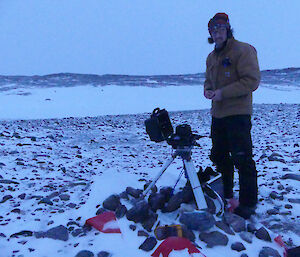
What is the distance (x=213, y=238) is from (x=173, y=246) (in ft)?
1.51

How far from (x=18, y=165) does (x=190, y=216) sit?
3937 millimetres

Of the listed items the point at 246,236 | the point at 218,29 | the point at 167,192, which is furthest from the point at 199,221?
the point at 218,29

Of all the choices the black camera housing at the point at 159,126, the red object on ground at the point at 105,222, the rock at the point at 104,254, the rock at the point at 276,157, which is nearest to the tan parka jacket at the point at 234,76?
the black camera housing at the point at 159,126

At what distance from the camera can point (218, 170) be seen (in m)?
4.02

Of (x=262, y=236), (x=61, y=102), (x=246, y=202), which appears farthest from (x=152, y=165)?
(x=61, y=102)

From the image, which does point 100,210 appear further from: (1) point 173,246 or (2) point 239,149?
(2) point 239,149

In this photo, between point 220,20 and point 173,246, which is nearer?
point 173,246

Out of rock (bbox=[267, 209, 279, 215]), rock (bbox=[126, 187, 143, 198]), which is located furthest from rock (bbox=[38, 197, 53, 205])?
rock (bbox=[267, 209, 279, 215])

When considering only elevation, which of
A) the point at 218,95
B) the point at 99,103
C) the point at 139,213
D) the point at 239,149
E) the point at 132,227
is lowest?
Answer: the point at 99,103

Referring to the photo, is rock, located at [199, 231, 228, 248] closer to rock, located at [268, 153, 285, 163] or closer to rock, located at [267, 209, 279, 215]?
rock, located at [267, 209, 279, 215]

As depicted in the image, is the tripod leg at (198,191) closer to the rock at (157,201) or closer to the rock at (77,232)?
the rock at (157,201)

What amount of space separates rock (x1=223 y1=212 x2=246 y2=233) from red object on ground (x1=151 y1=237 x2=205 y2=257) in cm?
63

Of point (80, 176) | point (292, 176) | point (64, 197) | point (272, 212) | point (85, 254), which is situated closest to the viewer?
point (85, 254)

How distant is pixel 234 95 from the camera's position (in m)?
3.22
